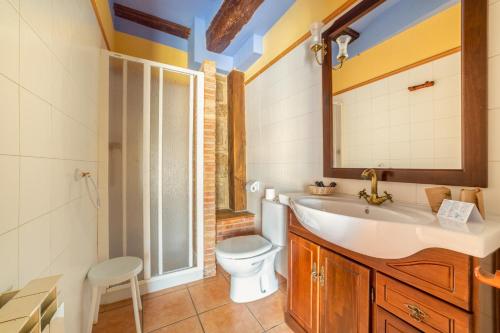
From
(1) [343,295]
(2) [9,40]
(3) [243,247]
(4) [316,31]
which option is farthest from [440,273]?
(4) [316,31]

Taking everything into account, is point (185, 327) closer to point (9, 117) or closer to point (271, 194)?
point (271, 194)

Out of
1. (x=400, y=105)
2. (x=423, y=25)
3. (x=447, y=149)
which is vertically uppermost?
(x=423, y=25)

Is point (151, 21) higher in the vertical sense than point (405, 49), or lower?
higher

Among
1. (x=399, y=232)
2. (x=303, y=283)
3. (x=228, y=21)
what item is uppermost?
(x=228, y=21)

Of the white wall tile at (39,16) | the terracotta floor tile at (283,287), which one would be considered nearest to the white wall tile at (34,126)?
the white wall tile at (39,16)

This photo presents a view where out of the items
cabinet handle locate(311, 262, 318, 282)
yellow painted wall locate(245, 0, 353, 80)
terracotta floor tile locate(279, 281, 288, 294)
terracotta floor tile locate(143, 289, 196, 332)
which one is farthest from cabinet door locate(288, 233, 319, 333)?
yellow painted wall locate(245, 0, 353, 80)

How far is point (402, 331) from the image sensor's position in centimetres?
71

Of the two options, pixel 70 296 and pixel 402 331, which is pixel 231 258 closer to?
pixel 70 296

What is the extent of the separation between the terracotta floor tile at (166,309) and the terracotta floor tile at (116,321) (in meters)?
0.10

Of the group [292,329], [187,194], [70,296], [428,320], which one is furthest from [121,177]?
[428,320]

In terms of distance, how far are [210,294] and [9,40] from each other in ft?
6.21

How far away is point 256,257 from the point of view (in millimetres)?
1521

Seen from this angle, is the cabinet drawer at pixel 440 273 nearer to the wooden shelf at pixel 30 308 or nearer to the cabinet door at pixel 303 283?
the cabinet door at pixel 303 283

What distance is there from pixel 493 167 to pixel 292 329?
139 centimetres
